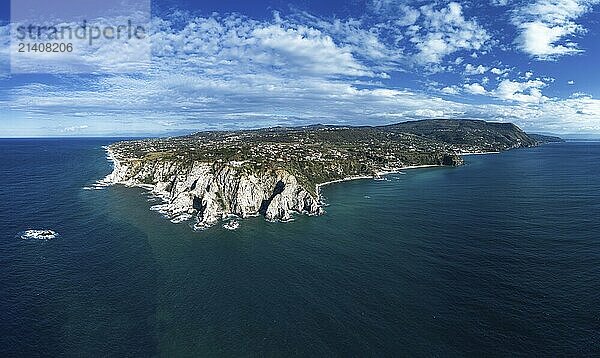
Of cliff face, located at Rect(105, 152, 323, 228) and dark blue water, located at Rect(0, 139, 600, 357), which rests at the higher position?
cliff face, located at Rect(105, 152, 323, 228)

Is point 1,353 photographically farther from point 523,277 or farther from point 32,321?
point 523,277

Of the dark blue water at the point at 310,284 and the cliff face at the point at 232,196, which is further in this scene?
the cliff face at the point at 232,196

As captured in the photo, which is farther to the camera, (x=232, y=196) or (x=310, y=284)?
(x=232, y=196)

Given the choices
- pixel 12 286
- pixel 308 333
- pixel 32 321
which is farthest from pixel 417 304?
pixel 12 286

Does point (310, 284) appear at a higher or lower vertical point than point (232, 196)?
lower

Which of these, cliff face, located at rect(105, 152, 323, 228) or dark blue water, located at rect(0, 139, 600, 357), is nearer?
dark blue water, located at rect(0, 139, 600, 357)
